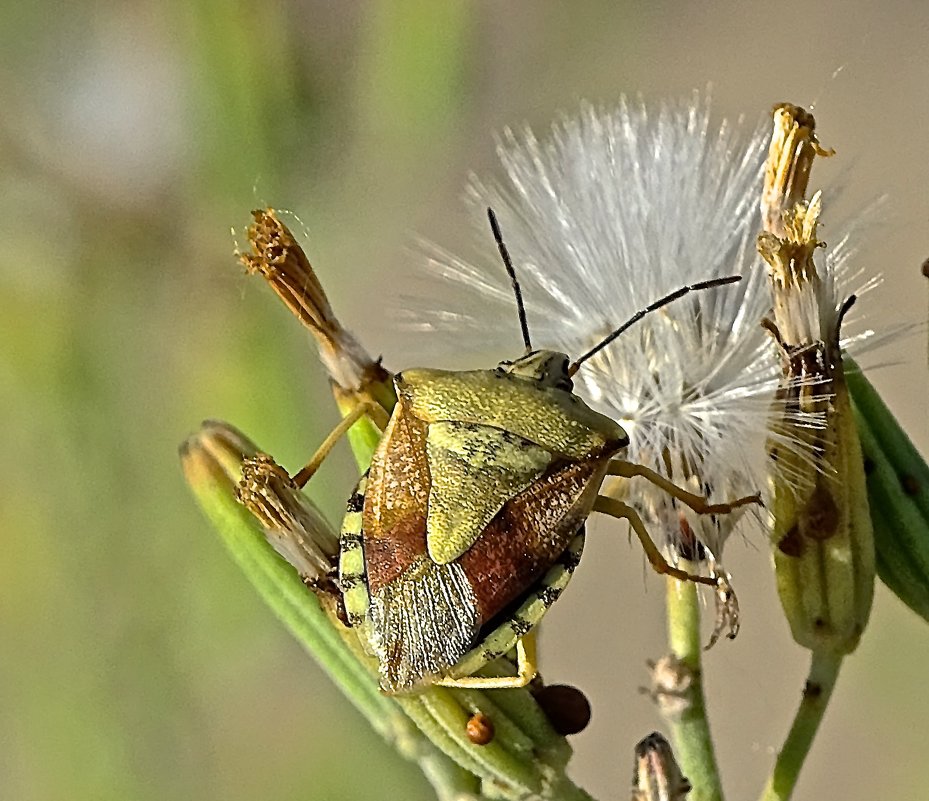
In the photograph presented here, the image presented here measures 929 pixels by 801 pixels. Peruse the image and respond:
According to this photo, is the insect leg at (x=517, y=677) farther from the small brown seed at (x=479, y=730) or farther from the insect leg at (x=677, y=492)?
the insect leg at (x=677, y=492)

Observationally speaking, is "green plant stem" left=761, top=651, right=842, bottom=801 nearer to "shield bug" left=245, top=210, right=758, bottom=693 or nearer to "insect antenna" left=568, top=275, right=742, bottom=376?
"shield bug" left=245, top=210, right=758, bottom=693

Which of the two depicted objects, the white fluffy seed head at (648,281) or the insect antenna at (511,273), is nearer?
the white fluffy seed head at (648,281)

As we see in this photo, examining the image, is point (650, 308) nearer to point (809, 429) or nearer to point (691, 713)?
point (809, 429)

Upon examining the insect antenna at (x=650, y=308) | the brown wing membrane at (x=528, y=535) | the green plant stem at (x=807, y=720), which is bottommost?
the green plant stem at (x=807, y=720)

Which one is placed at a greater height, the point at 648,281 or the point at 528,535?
the point at 648,281

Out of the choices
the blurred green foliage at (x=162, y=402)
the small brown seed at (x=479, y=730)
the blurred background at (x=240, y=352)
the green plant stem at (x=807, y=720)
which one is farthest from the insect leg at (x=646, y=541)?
the blurred green foliage at (x=162, y=402)

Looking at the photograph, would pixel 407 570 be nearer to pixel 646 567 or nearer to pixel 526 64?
pixel 646 567

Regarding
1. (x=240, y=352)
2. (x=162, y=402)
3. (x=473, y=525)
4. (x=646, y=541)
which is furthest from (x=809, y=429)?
(x=162, y=402)
